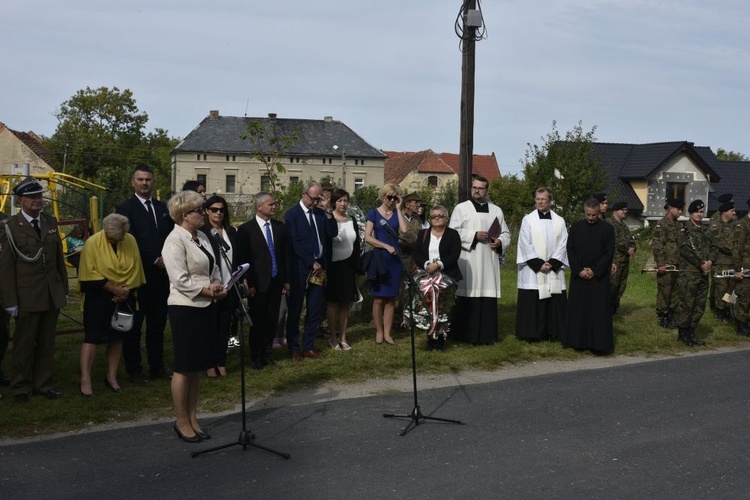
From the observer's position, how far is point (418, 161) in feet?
304

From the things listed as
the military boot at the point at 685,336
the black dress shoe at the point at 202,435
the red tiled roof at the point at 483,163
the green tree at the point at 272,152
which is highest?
the red tiled roof at the point at 483,163

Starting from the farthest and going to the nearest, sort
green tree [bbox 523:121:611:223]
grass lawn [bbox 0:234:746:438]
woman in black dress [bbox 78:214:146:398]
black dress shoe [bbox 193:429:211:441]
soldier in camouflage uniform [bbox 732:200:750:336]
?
green tree [bbox 523:121:611:223] < soldier in camouflage uniform [bbox 732:200:750:336] < woman in black dress [bbox 78:214:146:398] < grass lawn [bbox 0:234:746:438] < black dress shoe [bbox 193:429:211:441]

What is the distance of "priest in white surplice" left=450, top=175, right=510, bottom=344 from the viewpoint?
12.1 metres

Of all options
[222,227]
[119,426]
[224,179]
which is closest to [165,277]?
[222,227]

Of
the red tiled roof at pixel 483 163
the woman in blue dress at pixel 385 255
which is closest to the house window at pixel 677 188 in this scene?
the red tiled roof at pixel 483 163

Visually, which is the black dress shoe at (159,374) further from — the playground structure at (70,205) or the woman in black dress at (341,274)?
the woman in black dress at (341,274)

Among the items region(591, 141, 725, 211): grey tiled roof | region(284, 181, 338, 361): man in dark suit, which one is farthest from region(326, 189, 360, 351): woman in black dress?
region(591, 141, 725, 211): grey tiled roof

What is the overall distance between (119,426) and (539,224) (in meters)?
6.81

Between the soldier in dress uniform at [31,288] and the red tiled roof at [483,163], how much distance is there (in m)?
91.7

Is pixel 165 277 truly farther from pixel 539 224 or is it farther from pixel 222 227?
pixel 539 224

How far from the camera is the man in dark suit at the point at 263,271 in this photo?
10.1 m

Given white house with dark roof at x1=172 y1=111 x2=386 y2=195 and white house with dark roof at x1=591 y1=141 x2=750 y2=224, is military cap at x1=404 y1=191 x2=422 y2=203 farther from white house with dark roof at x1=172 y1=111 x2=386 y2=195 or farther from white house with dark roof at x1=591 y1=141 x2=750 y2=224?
white house with dark roof at x1=172 y1=111 x2=386 y2=195

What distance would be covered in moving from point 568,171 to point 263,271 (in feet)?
108

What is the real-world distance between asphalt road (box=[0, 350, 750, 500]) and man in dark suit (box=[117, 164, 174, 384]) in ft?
5.82
